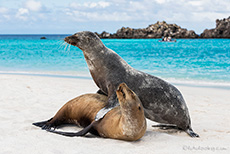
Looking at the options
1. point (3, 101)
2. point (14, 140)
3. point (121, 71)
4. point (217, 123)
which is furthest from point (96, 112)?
point (3, 101)

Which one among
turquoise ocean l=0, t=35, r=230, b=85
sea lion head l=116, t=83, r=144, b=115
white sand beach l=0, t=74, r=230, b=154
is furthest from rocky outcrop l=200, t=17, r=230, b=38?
sea lion head l=116, t=83, r=144, b=115

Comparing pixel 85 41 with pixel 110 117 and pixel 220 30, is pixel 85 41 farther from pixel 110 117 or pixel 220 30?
pixel 220 30

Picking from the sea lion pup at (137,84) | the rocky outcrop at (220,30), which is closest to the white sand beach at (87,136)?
the sea lion pup at (137,84)

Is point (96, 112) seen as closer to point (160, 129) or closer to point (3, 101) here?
point (160, 129)

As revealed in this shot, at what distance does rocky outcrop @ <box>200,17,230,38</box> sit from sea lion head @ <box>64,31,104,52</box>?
305 ft

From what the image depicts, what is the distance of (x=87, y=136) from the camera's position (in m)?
3.80

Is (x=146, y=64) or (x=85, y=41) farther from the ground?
(x=85, y=41)

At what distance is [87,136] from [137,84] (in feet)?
3.81

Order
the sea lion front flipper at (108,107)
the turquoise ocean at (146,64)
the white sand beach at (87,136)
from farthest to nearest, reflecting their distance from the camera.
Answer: the turquoise ocean at (146,64)
the sea lion front flipper at (108,107)
the white sand beach at (87,136)

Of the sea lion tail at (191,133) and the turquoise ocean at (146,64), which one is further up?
the sea lion tail at (191,133)

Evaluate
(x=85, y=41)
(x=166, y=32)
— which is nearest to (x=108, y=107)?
(x=85, y=41)

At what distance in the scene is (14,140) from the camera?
132 inches

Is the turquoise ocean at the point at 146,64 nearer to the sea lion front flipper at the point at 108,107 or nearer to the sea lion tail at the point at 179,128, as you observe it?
the sea lion front flipper at the point at 108,107

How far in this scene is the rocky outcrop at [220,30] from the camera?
9019 cm
